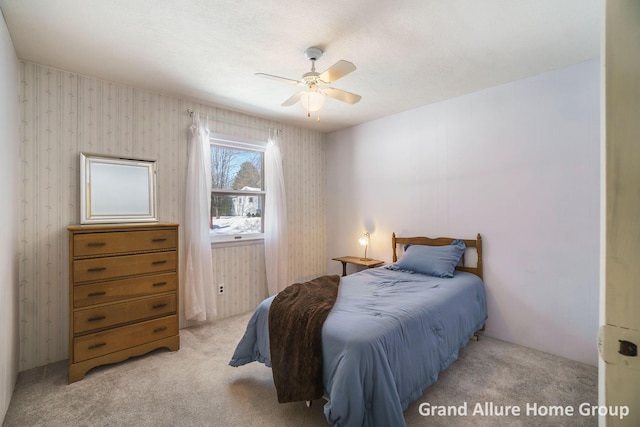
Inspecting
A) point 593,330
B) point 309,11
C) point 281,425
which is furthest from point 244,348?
point 593,330

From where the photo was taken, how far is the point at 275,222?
13.1 feet

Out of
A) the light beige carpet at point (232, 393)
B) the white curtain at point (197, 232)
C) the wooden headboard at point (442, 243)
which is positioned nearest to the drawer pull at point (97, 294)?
the light beige carpet at point (232, 393)

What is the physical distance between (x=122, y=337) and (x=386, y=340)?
2230 millimetres

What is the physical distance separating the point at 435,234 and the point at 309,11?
8.72 feet

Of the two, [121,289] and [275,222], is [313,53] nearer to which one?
[275,222]

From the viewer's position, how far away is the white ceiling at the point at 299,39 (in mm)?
1828

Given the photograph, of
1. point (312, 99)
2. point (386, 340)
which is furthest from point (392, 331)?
point (312, 99)

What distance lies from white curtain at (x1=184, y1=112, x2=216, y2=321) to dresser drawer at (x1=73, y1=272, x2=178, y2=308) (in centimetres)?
52

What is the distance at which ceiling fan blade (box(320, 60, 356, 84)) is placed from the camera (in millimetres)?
1925

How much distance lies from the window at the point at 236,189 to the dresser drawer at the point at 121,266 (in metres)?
0.89

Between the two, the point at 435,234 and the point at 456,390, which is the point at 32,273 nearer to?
the point at 456,390

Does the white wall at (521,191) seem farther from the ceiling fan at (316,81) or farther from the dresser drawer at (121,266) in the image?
the dresser drawer at (121,266)

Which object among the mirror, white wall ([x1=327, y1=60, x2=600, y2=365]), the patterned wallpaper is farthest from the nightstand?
the mirror

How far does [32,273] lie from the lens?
8.17 feet
